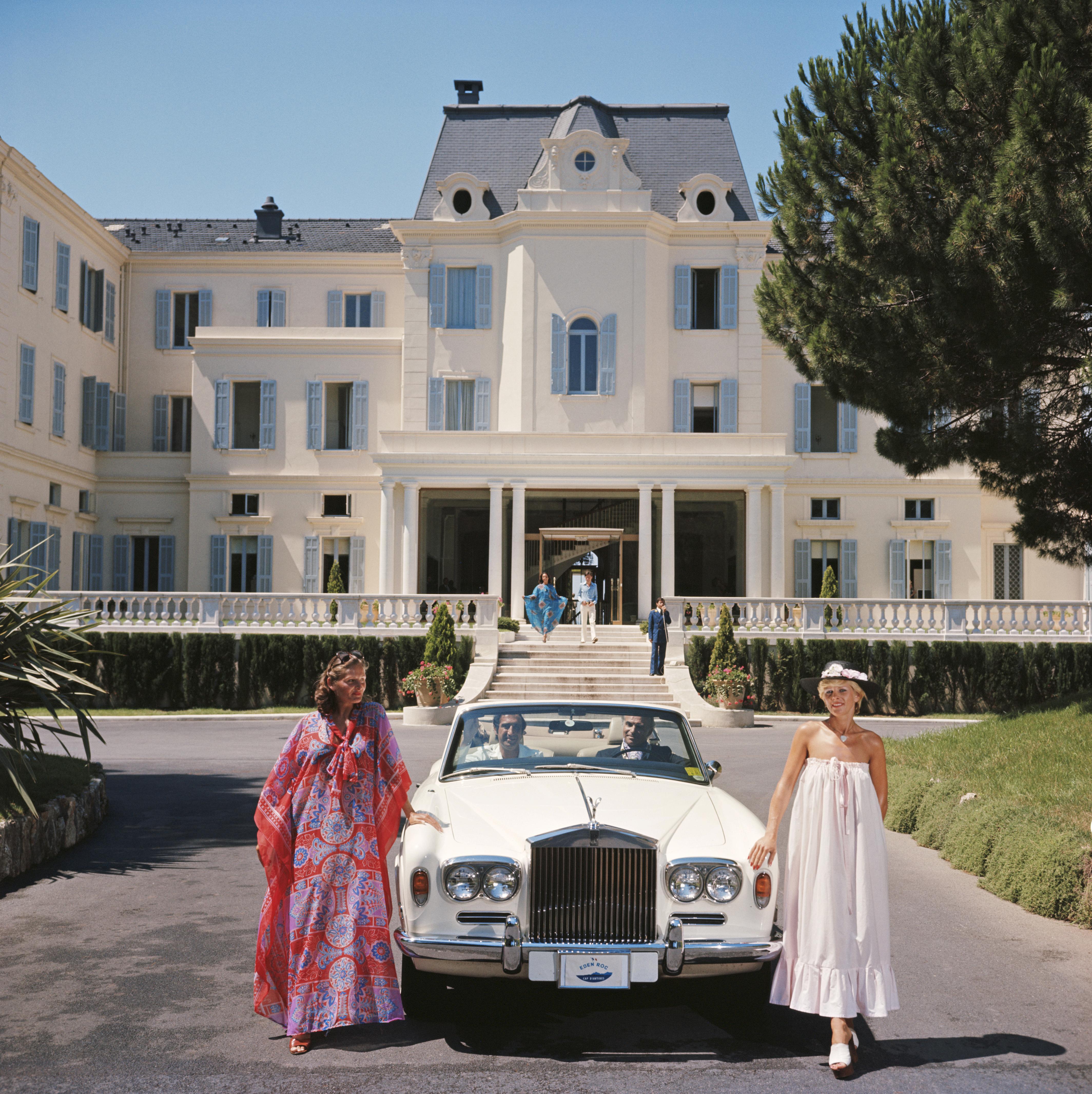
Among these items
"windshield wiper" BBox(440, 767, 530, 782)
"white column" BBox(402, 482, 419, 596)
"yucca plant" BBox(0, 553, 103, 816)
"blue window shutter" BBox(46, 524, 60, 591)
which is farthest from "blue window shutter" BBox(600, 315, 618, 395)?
"windshield wiper" BBox(440, 767, 530, 782)

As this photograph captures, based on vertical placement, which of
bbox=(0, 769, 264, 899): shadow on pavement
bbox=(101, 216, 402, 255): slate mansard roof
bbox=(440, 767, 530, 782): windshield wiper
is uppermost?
bbox=(101, 216, 402, 255): slate mansard roof

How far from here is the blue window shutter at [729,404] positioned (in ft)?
110

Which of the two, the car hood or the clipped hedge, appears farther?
the clipped hedge

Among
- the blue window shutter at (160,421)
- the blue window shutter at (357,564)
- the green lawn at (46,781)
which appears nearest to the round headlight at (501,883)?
the green lawn at (46,781)

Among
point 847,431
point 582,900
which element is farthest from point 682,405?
point 582,900

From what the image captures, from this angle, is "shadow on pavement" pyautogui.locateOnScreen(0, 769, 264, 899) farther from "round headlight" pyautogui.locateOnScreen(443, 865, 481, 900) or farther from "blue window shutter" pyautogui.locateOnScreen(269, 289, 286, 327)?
"blue window shutter" pyautogui.locateOnScreen(269, 289, 286, 327)

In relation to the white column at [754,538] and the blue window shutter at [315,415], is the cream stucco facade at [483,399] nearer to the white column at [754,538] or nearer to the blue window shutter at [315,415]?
the blue window shutter at [315,415]

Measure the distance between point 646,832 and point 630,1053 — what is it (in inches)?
36.8

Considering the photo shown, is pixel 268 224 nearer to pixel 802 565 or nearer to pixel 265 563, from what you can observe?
pixel 265 563

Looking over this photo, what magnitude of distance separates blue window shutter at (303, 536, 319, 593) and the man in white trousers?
9.89 meters

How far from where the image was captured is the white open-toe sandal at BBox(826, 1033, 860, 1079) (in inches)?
181

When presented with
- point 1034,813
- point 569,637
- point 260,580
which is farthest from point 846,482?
point 1034,813

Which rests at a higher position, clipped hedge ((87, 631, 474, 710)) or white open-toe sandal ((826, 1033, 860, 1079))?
clipped hedge ((87, 631, 474, 710))

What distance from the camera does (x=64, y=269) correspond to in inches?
1267
